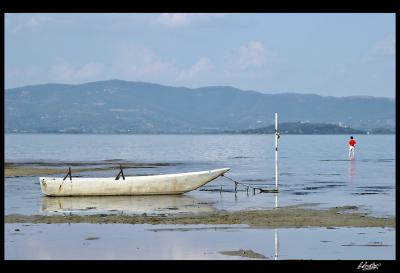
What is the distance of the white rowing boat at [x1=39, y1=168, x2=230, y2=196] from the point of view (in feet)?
117

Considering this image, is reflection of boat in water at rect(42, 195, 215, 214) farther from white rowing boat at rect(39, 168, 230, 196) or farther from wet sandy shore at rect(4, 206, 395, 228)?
wet sandy shore at rect(4, 206, 395, 228)

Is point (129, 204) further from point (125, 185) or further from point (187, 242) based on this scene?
point (187, 242)

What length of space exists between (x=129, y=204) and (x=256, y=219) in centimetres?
763

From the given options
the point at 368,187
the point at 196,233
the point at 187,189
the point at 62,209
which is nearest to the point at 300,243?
the point at 196,233

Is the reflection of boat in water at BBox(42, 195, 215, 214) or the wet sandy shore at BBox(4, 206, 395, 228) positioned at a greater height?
the reflection of boat in water at BBox(42, 195, 215, 214)

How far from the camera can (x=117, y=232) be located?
2444cm

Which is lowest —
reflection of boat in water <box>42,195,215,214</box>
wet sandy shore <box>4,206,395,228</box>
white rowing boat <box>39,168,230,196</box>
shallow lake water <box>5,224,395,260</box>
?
shallow lake water <box>5,224,395,260</box>

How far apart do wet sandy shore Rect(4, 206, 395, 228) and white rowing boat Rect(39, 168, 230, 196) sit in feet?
22.2

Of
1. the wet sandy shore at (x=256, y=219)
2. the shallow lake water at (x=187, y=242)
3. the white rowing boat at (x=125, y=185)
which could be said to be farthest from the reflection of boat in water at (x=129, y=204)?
the shallow lake water at (x=187, y=242)

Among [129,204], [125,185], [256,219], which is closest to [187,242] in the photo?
[256,219]

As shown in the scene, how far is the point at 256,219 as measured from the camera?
89.5ft

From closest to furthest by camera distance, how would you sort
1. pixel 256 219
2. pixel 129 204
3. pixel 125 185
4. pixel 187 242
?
pixel 187 242, pixel 256 219, pixel 129 204, pixel 125 185

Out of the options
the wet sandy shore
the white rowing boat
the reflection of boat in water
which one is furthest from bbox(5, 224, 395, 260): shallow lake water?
the white rowing boat

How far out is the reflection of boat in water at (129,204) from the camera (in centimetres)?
3088
